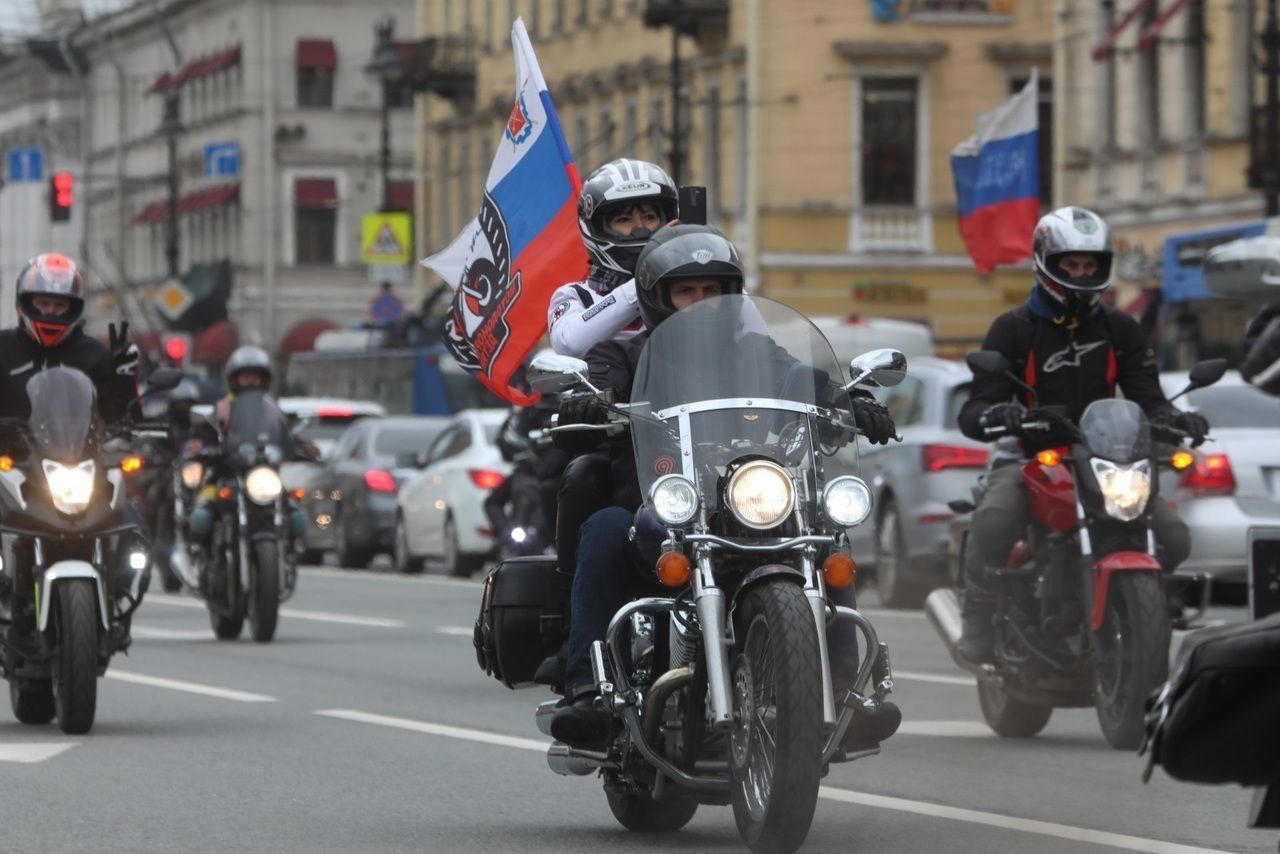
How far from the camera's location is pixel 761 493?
7734 mm

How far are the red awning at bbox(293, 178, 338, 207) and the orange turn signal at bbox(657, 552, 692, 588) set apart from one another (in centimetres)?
8099

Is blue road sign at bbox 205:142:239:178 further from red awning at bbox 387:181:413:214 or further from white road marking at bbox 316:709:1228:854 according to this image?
white road marking at bbox 316:709:1228:854

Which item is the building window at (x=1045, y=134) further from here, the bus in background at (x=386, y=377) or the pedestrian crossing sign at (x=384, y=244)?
the pedestrian crossing sign at (x=384, y=244)

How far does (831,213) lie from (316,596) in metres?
31.2

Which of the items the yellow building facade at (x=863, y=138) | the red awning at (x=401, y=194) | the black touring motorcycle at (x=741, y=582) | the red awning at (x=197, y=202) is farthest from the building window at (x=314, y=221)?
the black touring motorcycle at (x=741, y=582)

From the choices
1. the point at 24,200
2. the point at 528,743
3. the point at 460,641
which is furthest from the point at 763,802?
the point at 24,200

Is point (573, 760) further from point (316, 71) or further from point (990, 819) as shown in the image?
point (316, 71)

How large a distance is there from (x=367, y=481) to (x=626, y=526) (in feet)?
74.4

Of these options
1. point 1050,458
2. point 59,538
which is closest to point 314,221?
point 59,538

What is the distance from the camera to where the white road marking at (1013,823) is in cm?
841

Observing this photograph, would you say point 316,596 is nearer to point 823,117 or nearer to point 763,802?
point 763,802

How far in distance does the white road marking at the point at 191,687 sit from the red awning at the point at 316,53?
7402cm

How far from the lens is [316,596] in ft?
79.7

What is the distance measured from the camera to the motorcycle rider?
463 inches
